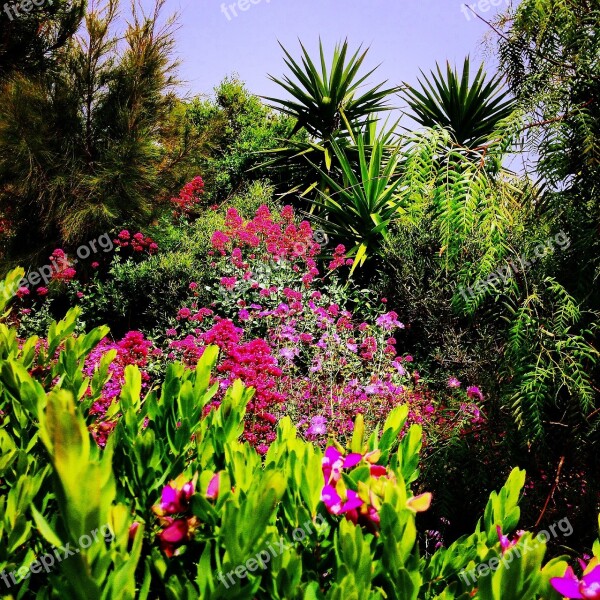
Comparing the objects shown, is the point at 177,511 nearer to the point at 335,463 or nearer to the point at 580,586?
the point at 335,463

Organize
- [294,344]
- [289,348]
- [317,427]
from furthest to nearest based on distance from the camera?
1. [294,344]
2. [289,348]
3. [317,427]

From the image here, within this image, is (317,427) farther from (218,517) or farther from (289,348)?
(218,517)

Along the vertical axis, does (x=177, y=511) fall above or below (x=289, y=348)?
below

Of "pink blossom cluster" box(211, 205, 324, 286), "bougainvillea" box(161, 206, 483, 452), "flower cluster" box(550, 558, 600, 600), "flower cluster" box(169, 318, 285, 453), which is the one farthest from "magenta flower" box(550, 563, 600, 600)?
"pink blossom cluster" box(211, 205, 324, 286)

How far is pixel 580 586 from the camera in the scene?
35.8 inches

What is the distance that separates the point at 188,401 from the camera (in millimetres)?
1380

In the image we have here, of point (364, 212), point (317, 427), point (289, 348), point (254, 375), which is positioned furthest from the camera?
point (364, 212)

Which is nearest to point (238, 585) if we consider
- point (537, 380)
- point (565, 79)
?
point (537, 380)

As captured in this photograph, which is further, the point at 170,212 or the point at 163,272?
the point at 170,212

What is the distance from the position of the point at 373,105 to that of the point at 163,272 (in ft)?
19.8

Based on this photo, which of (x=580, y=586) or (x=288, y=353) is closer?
(x=580, y=586)

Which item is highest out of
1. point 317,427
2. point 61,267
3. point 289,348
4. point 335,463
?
point 61,267

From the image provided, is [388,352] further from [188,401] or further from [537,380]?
[188,401]

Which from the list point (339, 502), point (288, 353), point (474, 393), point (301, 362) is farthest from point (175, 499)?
point (301, 362)
